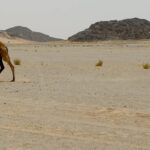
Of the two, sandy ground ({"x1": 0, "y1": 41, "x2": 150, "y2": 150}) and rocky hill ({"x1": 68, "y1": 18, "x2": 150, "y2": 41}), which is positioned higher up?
sandy ground ({"x1": 0, "y1": 41, "x2": 150, "y2": 150})

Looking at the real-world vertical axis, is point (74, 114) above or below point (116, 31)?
above

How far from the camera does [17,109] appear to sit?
15.6m

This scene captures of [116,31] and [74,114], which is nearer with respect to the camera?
[74,114]

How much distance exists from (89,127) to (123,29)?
432ft

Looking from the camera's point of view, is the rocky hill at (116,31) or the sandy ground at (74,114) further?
the rocky hill at (116,31)

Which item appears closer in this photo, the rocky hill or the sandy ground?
the sandy ground

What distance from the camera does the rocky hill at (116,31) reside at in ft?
452

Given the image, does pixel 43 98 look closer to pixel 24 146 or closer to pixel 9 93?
pixel 9 93

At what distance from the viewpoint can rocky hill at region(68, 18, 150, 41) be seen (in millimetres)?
137875

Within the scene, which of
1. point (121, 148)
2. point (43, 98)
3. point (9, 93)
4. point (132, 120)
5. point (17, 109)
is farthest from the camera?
point (9, 93)

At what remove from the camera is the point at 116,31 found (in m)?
143

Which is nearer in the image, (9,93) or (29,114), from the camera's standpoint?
(29,114)

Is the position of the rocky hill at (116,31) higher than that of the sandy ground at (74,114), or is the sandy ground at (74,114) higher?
the sandy ground at (74,114)

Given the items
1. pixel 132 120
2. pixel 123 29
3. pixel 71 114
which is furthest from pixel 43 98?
pixel 123 29
